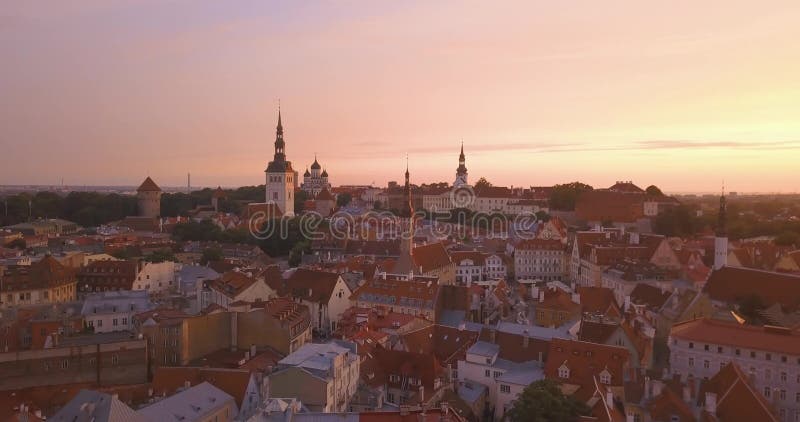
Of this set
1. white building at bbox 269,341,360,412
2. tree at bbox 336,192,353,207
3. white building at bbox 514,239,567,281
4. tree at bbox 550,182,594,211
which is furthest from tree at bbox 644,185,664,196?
white building at bbox 269,341,360,412

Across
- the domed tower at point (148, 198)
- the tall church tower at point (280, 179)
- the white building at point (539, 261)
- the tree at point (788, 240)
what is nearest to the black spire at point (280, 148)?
the tall church tower at point (280, 179)

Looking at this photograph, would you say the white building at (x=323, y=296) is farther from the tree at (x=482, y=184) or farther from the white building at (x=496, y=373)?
the tree at (x=482, y=184)

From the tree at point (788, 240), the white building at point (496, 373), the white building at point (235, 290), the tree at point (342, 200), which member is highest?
the tree at point (342, 200)

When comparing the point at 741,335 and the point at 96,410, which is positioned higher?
the point at 741,335

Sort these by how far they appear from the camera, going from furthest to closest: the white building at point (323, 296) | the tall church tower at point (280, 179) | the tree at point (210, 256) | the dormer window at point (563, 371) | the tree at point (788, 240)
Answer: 1. the tall church tower at point (280, 179)
2. the tree at point (788, 240)
3. the tree at point (210, 256)
4. the white building at point (323, 296)
5. the dormer window at point (563, 371)

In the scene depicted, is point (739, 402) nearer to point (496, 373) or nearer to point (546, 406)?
point (546, 406)

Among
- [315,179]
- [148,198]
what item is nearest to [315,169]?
[315,179]

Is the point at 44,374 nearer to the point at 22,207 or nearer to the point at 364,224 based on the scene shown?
the point at 364,224
